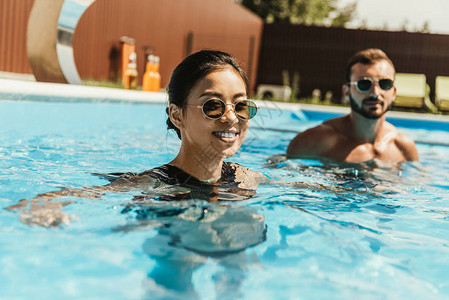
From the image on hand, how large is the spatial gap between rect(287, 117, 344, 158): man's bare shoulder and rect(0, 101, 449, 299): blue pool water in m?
1.00

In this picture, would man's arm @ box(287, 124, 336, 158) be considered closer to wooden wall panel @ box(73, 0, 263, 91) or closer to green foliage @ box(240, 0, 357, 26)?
wooden wall panel @ box(73, 0, 263, 91)

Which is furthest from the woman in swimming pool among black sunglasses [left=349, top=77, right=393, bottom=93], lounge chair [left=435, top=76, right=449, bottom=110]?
lounge chair [left=435, top=76, right=449, bottom=110]

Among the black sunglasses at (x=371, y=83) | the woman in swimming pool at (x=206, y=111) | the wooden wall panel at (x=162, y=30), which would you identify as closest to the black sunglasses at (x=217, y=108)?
the woman in swimming pool at (x=206, y=111)

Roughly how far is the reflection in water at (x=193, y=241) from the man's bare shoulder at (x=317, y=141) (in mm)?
2287

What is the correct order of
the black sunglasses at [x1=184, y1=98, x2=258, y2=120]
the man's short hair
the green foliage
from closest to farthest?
the black sunglasses at [x1=184, y1=98, x2=258, y2=120] < the man's short hair < the green foliage

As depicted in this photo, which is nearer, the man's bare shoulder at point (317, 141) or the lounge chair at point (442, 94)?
the man's bare shoulder at point (317, 141)

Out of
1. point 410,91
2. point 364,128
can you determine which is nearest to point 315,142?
point 364,128

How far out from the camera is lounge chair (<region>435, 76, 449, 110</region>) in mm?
12852

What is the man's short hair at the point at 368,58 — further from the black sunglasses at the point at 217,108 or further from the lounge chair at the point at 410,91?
the lounge chair at the point at 410,91

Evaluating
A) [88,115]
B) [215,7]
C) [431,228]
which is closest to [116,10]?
[215,7]

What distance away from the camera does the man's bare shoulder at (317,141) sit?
14.3 ft

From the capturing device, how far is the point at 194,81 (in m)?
2.29

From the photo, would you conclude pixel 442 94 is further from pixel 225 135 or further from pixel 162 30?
pixel 225 135

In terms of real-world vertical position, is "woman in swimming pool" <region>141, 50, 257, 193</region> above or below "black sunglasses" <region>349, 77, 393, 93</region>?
below
